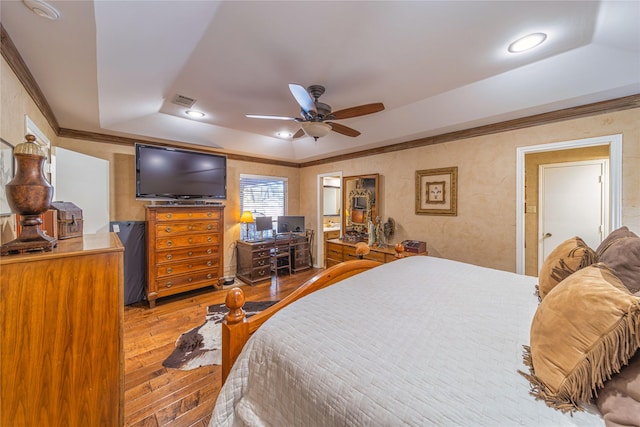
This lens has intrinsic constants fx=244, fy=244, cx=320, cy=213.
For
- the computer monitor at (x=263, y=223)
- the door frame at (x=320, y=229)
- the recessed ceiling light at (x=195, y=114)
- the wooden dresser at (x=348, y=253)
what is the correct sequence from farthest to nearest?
1. the door frame at (x=320, y=229)
2. the computer monitor at (x=263, y=223)
3. the wooden dresser at (x=348, y=253)
4. the recessed ceiling light at (x=195, y=114)

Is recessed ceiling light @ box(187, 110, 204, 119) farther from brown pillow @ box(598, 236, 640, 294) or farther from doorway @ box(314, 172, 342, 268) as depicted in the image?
brown pillow @ box(598, 236, 640, 294)

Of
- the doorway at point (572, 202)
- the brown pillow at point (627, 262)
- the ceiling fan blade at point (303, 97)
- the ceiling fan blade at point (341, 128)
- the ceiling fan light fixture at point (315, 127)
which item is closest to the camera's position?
the brown pillow at point (627, 262)

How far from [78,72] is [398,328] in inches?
108

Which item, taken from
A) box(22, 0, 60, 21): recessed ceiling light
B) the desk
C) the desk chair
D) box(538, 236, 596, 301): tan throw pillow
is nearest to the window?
the desk chair

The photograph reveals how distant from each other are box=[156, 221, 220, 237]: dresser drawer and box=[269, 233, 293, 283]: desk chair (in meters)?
1.09

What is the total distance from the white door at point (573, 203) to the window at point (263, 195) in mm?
4460

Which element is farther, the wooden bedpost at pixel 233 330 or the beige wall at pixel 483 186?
the beige wall at pixel 483 186

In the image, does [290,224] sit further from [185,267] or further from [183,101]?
[183,101]

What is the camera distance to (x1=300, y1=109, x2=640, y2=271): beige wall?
2.18m

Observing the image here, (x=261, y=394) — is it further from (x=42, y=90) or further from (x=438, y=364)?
(x=42, y=90)

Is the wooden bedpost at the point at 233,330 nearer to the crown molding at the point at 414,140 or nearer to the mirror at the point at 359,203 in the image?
the crown molding at the point at 414,140

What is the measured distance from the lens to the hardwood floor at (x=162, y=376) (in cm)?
163

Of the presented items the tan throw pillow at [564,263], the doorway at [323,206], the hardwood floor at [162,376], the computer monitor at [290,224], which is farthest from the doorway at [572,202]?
the hardwood floor at [162,376]

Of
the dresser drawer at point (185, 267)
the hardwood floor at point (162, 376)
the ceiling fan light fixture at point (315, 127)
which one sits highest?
the ceiling fan light fixture at point (315, 127)
